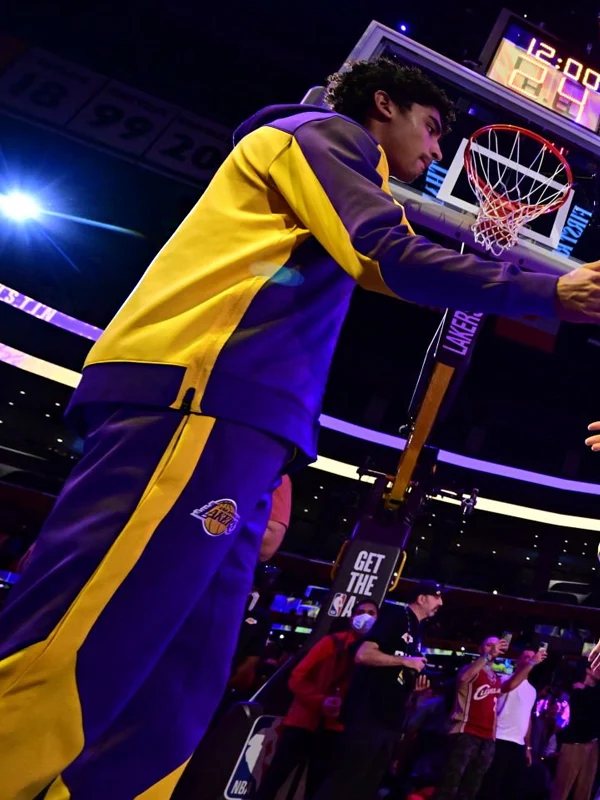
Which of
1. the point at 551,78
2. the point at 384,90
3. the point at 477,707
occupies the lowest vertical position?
the point at 477,707

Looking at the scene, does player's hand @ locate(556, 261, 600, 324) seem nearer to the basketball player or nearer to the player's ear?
the basketball player

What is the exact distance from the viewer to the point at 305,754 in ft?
13.8

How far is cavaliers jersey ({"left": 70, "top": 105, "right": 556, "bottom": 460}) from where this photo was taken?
1005 millimetres

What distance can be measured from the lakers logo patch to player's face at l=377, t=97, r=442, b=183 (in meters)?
1.04

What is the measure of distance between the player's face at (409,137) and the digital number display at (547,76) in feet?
11.7

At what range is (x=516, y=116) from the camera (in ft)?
14.4

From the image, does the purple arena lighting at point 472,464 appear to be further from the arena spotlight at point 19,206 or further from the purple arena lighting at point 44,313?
the arena spotlight at point 19,206

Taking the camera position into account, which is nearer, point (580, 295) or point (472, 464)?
point (580, 295)

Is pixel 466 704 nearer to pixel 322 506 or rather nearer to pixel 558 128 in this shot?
pixel 558 128

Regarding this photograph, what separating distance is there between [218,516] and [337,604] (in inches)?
226

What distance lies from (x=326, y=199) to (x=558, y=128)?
3947 millimetres

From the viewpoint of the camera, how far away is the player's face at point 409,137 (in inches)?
59.6

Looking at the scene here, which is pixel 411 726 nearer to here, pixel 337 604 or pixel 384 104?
pixel 337 604

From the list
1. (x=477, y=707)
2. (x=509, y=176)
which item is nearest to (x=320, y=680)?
(x=477, y=707)
